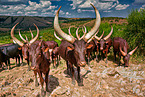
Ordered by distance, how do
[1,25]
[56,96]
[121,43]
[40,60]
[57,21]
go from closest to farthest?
[57,21], [40,60], [56,96], [1,25], [121,43]

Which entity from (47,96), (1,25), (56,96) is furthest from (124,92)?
(1,25)

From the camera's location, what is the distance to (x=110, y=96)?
11.3ft

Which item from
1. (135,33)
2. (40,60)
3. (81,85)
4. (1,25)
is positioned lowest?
(81,85)

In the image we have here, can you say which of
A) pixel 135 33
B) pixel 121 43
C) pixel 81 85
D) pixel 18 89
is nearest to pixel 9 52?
pixel 18 89

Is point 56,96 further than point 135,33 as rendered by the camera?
No

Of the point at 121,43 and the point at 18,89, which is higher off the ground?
the point at 121,43

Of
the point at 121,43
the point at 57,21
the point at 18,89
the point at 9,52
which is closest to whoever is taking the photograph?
the point at 57,21

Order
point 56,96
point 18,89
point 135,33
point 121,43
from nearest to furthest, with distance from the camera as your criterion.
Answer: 1. point 56,96
2. point 18,89
3. point 121,43
4. point 135,33

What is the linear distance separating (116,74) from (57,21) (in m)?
4.64

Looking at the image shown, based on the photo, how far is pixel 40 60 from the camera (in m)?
3.37

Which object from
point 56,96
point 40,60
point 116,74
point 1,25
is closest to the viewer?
point 40,60

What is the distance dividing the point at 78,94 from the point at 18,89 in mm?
3045

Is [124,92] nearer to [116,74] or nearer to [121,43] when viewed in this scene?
[116,74]

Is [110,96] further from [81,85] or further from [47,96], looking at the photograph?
[47,96]
